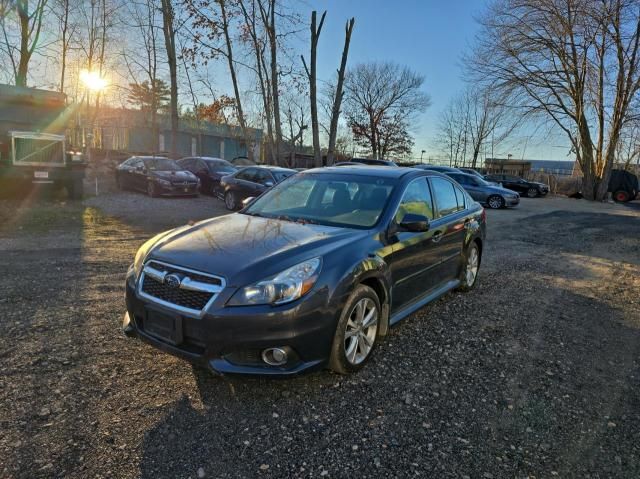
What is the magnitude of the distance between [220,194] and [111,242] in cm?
710

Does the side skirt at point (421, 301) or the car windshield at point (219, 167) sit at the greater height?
the car windshield at point (219, 167)

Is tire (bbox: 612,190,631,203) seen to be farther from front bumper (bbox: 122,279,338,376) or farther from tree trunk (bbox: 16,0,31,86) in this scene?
tree trunk (bbox: 16,0,31,86)

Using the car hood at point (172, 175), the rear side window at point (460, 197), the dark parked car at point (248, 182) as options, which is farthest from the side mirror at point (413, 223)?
the car hood at point (172, 175)

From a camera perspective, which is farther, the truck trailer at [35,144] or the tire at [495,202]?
the tire at [495,202]

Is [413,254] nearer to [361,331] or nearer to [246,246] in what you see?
[361,331]

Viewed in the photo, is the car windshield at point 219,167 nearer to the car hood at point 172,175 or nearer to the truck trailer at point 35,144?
the car hood at point 172,175

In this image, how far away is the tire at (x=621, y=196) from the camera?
27719 millimetres

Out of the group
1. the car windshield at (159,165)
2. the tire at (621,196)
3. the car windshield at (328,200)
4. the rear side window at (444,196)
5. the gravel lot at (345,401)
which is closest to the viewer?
the gravel lot at (345,401)

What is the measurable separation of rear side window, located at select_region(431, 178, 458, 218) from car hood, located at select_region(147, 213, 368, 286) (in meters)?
1.60

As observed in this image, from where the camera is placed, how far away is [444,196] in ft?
16.8

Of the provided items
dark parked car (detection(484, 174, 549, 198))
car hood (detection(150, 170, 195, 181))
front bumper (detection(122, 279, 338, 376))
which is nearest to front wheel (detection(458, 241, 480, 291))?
front bumper (detection(122, 279, 338, 376))

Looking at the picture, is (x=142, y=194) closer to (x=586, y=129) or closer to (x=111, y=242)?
(x=111, y=242)

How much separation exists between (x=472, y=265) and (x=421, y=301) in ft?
5.66

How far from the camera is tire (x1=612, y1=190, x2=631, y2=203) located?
90.9ft
